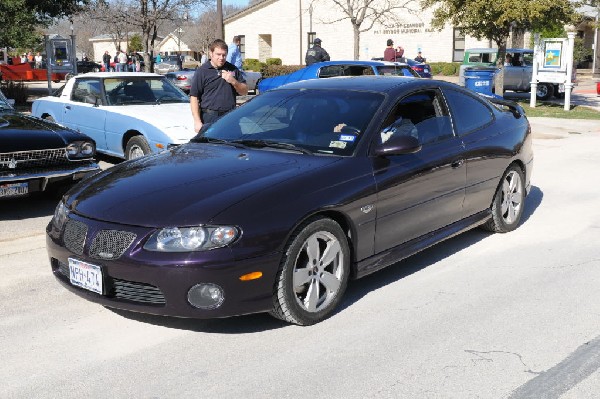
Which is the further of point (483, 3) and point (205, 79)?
point (483, 3)

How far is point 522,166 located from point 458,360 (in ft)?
11.2

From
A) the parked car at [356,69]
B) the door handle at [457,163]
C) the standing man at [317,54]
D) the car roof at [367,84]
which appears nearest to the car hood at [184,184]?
the car roof at [367,84]

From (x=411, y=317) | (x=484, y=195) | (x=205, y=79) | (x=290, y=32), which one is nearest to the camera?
(x=411, y=317)

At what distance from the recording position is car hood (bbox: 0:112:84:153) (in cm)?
726

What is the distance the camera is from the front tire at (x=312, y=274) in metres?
4.29

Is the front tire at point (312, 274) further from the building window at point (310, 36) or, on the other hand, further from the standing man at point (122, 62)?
the building window at point (310, 36)

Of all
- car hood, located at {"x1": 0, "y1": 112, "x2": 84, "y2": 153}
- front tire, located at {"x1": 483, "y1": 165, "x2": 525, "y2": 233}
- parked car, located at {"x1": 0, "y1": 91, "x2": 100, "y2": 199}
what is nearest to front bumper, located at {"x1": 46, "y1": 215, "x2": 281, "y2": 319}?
front tire, located at {"x1": 483, "y1": 165, "x2": 525, "y2": 233}

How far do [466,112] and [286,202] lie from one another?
2.56 m

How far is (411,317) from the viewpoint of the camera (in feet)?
15.5

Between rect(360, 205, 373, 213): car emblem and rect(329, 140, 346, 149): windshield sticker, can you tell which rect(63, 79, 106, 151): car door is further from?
rect(360, 205, 373, 213): car emblem

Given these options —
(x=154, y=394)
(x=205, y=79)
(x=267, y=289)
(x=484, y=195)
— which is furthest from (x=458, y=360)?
(x=205, y=79)

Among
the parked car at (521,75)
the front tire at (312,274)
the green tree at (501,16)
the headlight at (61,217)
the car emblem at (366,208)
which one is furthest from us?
the parked car at (521,75)

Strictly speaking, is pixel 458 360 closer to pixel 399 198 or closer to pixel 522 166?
pixel 399 198

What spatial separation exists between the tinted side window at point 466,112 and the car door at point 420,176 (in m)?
0.13
